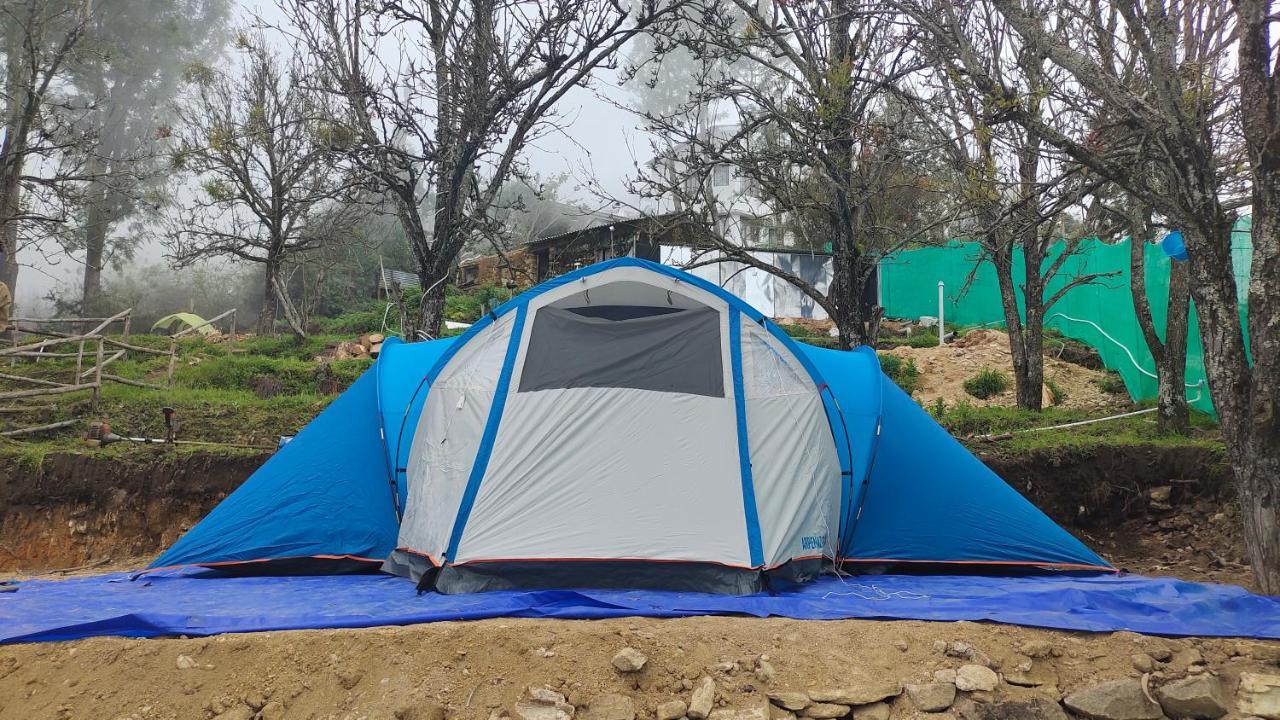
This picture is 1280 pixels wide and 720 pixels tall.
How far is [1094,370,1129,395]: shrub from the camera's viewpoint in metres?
11.1

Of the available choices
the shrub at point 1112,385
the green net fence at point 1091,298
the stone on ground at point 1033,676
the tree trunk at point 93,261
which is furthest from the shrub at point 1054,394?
the tree trunk at point 93,261

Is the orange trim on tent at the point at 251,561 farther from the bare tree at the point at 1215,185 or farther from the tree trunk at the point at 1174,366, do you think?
the tree trunk at the point at 1174,366

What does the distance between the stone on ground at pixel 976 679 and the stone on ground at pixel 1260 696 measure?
980 mm

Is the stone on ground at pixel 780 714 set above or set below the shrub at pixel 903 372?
below

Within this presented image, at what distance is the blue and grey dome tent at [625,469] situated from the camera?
461 cm

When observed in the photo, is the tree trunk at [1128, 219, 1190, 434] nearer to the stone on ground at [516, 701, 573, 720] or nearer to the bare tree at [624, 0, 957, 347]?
the bare tree at [624, 0, 957, 347]

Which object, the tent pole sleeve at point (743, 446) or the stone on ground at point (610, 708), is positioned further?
the tent pole sleeve at point (743, 446)

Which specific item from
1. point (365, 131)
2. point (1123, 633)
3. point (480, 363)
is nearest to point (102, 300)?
point (365, 131)

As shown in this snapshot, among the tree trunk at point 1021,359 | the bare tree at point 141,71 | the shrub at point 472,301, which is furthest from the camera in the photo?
the bare tree at point 141,71

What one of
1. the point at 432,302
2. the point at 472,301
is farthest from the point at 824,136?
the point at 472,301

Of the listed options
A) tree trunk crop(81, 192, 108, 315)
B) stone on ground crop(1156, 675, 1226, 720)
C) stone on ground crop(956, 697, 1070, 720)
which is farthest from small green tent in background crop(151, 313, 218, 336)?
stone on ground crop(1156, 675, 1226, 720)

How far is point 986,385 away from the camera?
11578mm

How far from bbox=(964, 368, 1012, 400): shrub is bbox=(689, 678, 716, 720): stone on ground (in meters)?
9.36

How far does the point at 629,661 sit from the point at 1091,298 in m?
12.9
